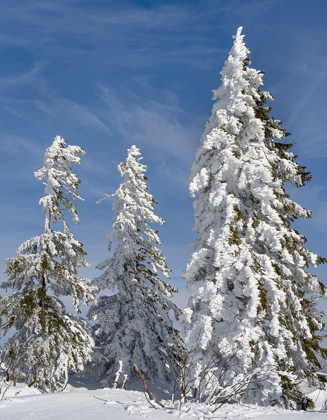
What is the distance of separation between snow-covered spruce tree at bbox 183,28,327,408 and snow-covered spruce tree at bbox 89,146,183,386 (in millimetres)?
6269

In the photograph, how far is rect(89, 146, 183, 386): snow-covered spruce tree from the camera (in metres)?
17.4

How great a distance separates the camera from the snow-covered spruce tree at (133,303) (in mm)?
17422

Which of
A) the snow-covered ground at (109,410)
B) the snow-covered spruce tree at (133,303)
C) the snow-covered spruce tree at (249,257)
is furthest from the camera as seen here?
the snow-covered spruce tree at (133,303)

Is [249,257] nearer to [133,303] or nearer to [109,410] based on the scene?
[109,410]

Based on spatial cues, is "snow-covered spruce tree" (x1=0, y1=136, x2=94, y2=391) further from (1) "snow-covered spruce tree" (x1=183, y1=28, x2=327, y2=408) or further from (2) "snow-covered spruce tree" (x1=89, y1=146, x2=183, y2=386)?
(1) "snow-covered spruce tree" (x1=183, y1=28, x2=327, y2=408)

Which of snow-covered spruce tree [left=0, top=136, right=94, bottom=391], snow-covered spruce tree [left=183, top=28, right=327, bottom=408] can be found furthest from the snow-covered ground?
snow-covered spruce tree [left=0, top=136, right=94, bottom=391]

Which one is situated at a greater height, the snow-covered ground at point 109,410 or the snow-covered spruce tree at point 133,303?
the snow-covered spruce tree at point 133,303

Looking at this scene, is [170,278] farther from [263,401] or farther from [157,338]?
[263,401]

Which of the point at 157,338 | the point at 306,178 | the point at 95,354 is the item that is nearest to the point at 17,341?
the point at 95,354

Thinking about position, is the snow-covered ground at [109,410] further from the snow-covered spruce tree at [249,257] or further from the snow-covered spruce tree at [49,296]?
the snow-covered spruce tree at [49,296]

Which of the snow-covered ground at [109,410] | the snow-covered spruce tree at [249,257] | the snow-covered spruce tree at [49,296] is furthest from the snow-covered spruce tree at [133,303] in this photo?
the snow-covered ground at [109,410]

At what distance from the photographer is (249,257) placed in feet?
36.8

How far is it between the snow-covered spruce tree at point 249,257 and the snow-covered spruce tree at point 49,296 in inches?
213

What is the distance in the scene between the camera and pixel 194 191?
43.1 feet
